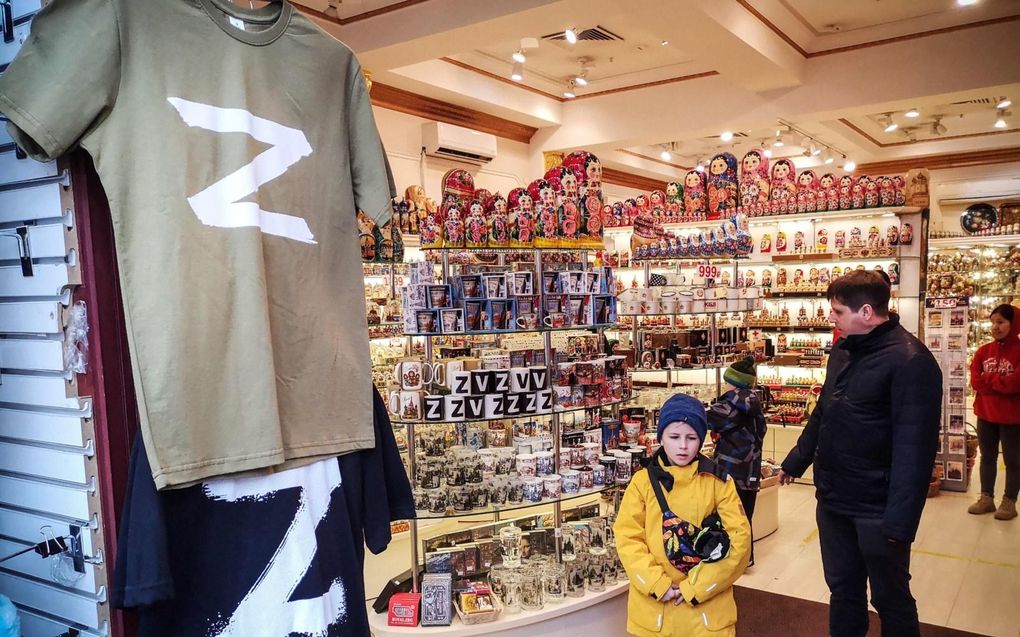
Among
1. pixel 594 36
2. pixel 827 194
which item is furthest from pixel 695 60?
pixel 827 194

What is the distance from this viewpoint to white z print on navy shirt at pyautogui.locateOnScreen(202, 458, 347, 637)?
126 cm

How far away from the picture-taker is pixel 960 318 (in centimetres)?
547

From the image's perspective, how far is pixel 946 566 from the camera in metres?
A: 4.12

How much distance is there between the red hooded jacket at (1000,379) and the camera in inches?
187

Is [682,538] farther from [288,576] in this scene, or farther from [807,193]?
[807,193]

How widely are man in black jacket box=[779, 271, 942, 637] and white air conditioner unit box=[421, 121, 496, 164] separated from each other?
17.2ft

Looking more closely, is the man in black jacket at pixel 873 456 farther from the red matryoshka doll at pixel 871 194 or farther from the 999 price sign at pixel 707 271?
the red matryoshka doll at pixel 871 194

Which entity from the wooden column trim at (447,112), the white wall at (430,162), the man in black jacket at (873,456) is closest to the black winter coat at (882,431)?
the man in black jacket at (873,456)

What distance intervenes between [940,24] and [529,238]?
541 centimetres

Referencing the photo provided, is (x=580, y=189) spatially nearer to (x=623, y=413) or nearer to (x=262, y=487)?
(x=623, y=413)

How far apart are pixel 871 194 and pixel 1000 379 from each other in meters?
1.87

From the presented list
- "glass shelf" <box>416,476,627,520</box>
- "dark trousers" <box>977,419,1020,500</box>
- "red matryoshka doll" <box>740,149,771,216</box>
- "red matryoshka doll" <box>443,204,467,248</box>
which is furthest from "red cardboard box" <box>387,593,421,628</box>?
"red matryoshka doll" <box>740,149,771,216</box>

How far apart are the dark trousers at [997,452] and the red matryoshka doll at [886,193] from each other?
1.92 meters

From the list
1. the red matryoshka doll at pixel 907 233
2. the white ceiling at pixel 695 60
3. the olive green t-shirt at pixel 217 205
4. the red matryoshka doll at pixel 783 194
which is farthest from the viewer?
the red matryoshka doll at pixel 783 194
